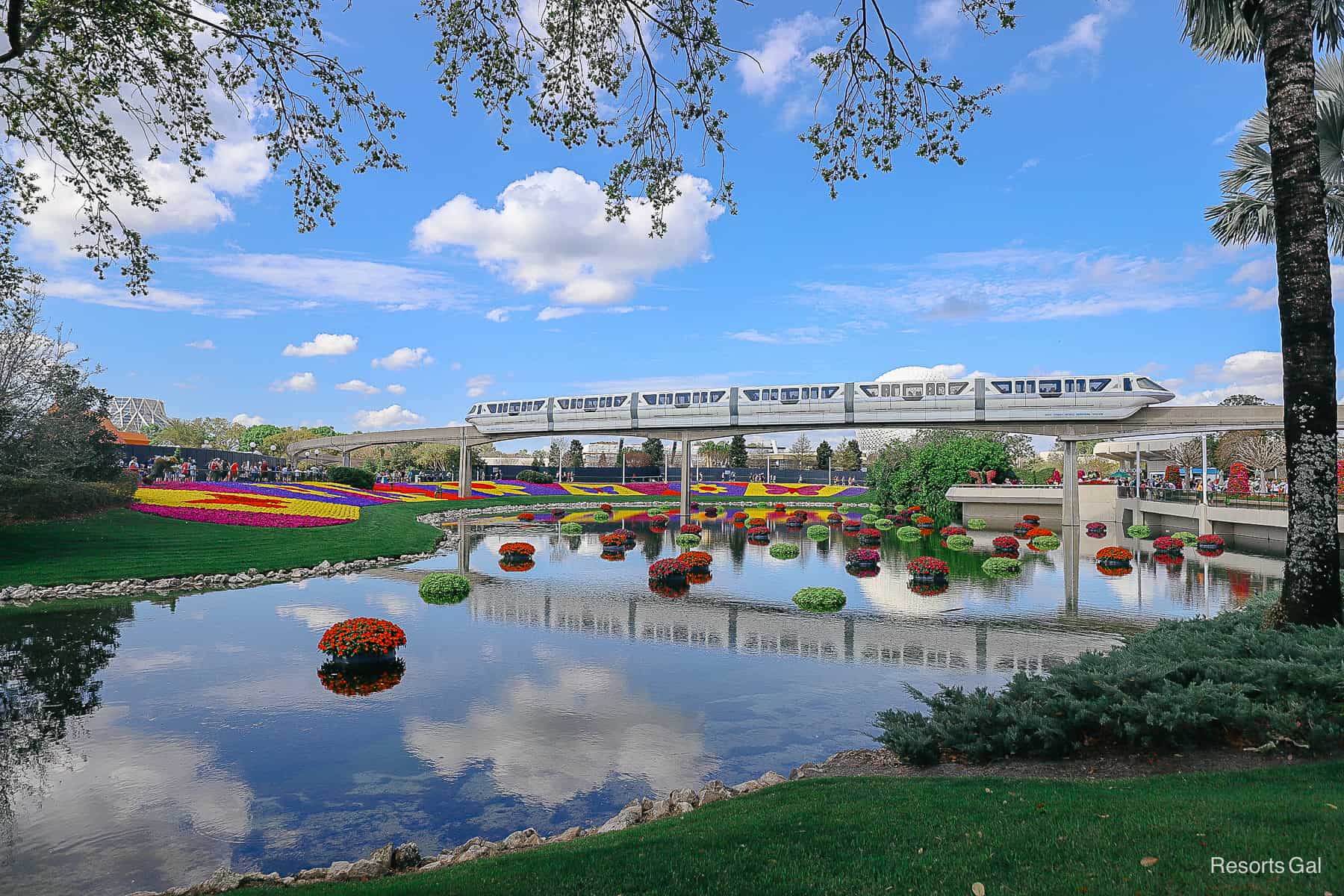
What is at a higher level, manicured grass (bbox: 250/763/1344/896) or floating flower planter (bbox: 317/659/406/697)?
manicured grass (bbox: 250/763/1344/896)

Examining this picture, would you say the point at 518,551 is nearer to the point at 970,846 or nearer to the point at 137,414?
the point at 970,846

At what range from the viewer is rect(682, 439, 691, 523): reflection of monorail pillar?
56.0 meters

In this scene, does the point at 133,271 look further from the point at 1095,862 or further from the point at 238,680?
the point at 1095,862

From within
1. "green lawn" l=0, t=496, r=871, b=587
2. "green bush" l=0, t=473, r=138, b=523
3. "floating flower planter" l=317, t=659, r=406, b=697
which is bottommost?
"floating flower planter" l=317, t=659, r=406, b=697


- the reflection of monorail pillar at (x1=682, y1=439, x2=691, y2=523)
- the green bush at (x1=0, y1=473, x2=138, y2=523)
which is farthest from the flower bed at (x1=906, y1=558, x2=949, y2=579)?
the reflection of monorail pillar at (x1=682, y1=439, x2=691, y2=523)

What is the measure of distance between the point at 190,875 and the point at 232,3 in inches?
350

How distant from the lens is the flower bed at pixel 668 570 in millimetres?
23609

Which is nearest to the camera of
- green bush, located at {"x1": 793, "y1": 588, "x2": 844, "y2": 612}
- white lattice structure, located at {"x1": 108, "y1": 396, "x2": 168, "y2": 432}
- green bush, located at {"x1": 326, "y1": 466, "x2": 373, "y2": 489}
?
green bush, located at {"x1": 793, "y1": 588, "x2": 844, "y2": 612}

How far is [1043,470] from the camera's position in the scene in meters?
90.9

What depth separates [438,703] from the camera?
11523mm

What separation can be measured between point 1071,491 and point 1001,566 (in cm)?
1875

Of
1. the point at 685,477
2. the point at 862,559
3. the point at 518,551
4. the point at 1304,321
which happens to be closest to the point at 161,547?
the point at 518,551

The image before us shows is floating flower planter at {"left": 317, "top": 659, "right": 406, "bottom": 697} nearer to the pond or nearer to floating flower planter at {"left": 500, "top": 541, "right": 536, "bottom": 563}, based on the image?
the pond

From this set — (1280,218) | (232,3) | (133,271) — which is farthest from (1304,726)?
(133,271)
